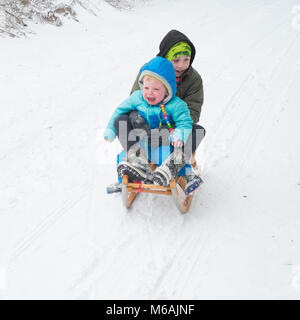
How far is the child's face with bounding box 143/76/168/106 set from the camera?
6.85 ft

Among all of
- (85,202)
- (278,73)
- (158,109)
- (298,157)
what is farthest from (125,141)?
(278,73)

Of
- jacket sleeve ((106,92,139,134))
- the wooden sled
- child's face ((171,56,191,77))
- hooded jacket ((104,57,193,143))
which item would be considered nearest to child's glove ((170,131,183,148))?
hooded jacket ((104,57,193,143))

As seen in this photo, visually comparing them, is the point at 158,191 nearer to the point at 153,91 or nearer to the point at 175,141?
the point at 175,141

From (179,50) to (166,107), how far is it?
0.48 m

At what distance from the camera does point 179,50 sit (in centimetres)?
229

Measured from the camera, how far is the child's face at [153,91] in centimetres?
209

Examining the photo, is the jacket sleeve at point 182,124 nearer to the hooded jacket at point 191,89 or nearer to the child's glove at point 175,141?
the child's glove at point 175,141

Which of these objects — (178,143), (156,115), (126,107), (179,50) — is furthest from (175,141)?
(179,50)

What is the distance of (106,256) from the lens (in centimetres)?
202

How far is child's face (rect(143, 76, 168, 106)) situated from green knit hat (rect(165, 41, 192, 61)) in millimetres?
366

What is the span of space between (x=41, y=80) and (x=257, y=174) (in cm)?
371

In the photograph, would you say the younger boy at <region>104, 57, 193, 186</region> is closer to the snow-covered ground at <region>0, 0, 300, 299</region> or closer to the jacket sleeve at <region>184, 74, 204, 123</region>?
the jacket sleeve at <region>184, 74, 204, 123</region>

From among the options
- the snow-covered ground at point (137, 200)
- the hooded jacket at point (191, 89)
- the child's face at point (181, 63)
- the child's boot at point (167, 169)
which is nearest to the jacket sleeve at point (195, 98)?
the hooded jacket at point (191, 89)

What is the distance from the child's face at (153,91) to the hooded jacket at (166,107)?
3cm
